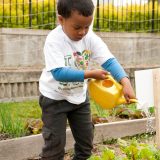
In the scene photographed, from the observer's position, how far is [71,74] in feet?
10.7

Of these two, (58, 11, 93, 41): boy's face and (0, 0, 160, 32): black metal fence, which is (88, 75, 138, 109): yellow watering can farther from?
(0, 0, 160, 32): black metal fence

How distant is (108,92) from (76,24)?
46 cm

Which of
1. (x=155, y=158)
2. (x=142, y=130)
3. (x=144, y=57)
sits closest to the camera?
(x=155, y=158)

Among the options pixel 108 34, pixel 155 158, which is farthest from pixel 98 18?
pixel 155 158

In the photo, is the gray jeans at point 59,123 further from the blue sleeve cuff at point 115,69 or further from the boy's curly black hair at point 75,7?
the boy's curly black hair at point 75,7

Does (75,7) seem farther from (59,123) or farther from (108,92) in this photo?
(59,123)

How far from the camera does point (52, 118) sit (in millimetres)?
3730

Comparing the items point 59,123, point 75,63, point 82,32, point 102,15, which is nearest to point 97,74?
point 82,32

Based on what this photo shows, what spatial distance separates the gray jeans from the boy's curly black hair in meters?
0.69

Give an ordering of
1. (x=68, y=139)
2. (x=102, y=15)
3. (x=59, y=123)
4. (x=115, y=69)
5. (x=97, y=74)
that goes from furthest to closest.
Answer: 1. (x=102, y=15)
2. (x=68, y=139)
3. (x=59, y=123)
4. (x=115, y=69)
5. (x=97, y=74)

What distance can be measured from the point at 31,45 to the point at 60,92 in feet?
15.0

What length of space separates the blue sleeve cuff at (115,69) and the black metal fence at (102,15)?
15.7ft

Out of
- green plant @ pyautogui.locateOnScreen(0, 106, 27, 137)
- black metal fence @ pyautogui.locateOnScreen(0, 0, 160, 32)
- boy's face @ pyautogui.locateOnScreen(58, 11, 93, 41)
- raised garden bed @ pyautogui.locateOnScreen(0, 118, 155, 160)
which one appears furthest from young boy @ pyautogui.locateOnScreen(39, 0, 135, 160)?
black metal fence @ pyautogui.locateOnScreen(0, 0, 160, 32)

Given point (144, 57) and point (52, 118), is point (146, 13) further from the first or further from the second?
point (52, 118)
